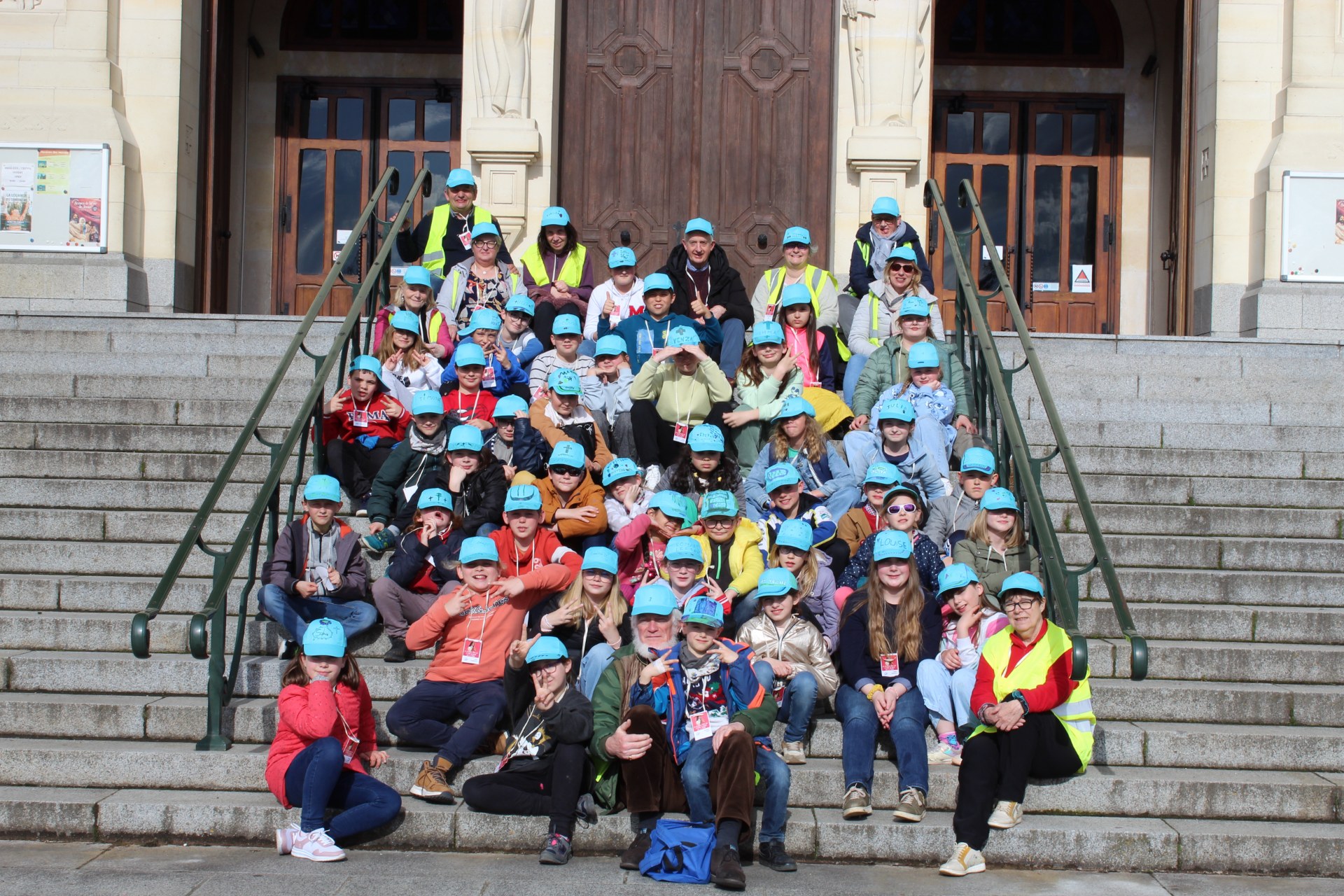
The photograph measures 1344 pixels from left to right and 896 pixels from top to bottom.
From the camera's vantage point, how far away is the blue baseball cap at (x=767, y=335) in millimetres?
8289

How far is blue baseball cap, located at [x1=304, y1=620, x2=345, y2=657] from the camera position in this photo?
225 inches

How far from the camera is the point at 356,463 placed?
7984 mm

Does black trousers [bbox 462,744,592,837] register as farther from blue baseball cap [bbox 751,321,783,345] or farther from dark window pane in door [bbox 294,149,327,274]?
dark window pane in door [bbox 294,149,327,274]

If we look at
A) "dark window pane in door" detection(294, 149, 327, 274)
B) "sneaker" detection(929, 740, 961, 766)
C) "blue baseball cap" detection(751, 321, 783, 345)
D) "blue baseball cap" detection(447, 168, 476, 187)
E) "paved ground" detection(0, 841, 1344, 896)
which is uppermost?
"dark window pane in door" detection(294, 149, 327, 274)

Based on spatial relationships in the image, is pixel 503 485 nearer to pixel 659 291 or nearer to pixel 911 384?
pixel 659 291

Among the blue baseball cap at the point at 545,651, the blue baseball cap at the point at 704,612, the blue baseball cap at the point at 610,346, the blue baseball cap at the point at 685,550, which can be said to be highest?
the blue baseball cap at the point at 610,346

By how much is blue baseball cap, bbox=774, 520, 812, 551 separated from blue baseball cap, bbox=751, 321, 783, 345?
2032 mm

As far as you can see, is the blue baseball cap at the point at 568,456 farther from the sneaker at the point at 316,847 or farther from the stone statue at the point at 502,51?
the stone statue at the point at 502,51

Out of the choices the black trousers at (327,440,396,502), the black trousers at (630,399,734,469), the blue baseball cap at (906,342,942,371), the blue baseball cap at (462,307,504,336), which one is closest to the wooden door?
the blue baseball cap at (462,307,504,336)

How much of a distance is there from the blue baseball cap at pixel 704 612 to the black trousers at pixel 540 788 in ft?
2.37

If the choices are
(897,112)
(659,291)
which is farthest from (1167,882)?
(897,112)

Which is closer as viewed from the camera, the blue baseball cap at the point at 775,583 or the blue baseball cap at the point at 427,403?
the blue baseball cap at the point at 775,583

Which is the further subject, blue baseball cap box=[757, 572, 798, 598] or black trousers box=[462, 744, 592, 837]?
blue baseball cap box=[757, 572, 798, 598]

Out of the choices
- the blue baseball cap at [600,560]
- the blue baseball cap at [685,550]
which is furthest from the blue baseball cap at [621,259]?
the blue baseball cap at [685,550]
